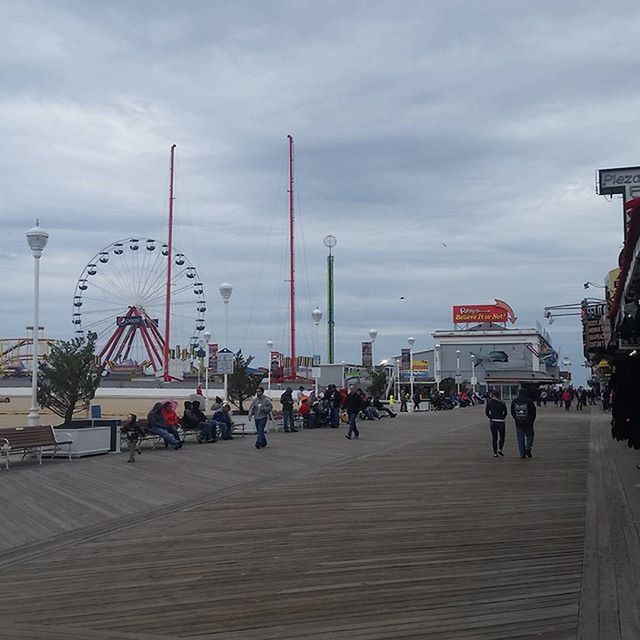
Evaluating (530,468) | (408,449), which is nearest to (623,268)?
(530,468)

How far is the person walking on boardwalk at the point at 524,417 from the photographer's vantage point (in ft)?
50.4

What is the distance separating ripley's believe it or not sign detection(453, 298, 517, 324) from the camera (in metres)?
102

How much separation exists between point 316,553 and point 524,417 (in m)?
9.04

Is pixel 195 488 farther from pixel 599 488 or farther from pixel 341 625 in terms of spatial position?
pixel 341 625

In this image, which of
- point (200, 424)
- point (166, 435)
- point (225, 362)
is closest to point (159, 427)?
point (166, 435)

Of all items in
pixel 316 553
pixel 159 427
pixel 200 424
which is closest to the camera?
pixel 316 553

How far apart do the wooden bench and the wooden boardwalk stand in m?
0.48

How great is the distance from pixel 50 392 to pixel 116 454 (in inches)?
183

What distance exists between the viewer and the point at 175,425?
18.1 meters

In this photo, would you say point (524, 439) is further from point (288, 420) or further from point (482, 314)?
point (482, 314)

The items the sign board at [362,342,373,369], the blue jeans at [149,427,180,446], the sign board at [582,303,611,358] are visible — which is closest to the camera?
the blue jeans at [149,427,180,446]

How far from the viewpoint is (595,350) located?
2352 cm

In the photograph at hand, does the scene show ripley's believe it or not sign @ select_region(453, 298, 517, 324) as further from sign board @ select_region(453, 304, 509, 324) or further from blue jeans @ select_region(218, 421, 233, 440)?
blue jeans @ select_region(218, 421, 233, 440)

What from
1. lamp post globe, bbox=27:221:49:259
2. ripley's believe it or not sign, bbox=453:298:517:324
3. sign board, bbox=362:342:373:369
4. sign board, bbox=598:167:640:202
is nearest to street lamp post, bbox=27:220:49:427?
lamp post globe, bbox=27:221:49:259
